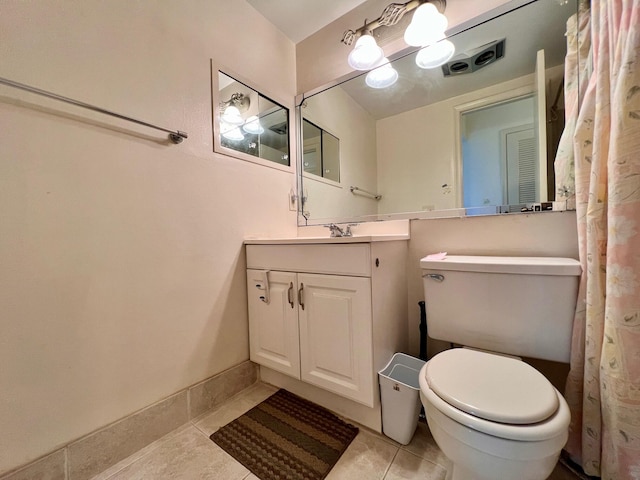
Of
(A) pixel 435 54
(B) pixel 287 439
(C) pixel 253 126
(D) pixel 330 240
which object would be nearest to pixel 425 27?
(A) pixel 435 54

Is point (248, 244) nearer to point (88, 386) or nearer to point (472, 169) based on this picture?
point (88, 386)

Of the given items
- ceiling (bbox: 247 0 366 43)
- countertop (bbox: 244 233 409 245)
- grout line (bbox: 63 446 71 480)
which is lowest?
grout line (bbox: 63 446 71 480)

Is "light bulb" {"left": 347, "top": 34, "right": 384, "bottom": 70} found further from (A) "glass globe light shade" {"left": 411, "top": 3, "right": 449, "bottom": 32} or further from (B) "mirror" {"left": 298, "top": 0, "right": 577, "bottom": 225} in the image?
(A) "glass globe light shade" {"left": 411, "top": 3, "right": 449, "bottom": 32}

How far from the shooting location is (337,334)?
1.09 meters

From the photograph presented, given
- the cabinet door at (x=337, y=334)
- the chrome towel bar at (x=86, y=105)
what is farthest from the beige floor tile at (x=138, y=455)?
the chrome towel bar at (x=86, y=105)

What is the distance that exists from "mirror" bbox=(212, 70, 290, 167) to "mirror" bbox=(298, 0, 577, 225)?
0.23 meters

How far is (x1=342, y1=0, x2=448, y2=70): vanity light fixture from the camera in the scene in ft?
4.23

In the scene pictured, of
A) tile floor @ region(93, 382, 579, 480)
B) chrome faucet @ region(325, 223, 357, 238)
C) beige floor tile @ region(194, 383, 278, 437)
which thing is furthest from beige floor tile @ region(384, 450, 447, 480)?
chrome faucet @ region(325, 223, 357, 238)

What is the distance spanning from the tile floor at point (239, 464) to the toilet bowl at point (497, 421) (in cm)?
20

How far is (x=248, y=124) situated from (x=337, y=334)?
4.26 ft

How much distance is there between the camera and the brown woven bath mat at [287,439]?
0.92m

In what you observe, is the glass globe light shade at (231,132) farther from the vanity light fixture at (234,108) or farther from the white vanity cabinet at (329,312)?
the white vanity cabinet at (329,312)

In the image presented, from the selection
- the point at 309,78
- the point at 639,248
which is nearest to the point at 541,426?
the point at 639,248

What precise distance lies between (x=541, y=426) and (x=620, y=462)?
34 centimetres
